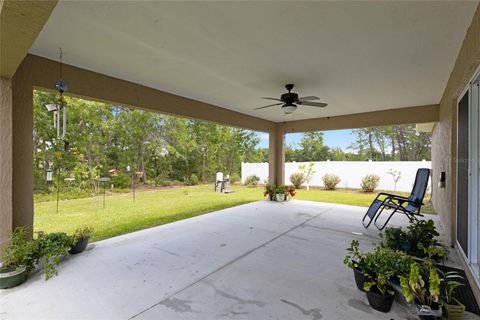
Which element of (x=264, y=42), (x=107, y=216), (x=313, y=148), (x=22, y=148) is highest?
(x=264, y=42)

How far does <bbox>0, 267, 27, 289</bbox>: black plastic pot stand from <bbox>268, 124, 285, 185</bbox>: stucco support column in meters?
6.54

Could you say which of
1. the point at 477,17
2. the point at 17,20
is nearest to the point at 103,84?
the point at 17,20

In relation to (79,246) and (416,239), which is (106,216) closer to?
(79,246)

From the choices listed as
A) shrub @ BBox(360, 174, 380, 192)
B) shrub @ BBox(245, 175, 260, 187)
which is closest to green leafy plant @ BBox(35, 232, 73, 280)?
shrub @ BBox(360, 174, 380, 192)

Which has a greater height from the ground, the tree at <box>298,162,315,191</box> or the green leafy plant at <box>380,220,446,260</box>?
the tree at <box>298,162,315,191</box>

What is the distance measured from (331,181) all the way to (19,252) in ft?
34.5

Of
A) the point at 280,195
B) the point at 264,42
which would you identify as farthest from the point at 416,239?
the point at 280,195

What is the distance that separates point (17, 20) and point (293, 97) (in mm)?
3320

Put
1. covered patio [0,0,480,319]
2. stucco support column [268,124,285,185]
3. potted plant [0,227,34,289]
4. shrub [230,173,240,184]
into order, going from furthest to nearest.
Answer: shrub [230,173,240,184]
stucco support column [268,124,285,185]
potted plant [0,227,34,289]
covered patio [0,0,480,319]

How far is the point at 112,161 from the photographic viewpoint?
10898 mm

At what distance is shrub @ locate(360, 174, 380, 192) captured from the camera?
9508 mm

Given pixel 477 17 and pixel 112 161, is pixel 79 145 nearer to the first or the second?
pixel 112 161

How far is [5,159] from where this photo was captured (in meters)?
2.36

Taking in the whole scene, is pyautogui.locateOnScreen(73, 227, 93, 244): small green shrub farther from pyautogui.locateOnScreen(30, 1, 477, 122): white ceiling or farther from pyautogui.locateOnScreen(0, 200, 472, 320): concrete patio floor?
pyautogui.locateOnScreen(30, 1, 477, 122): white ceiling
